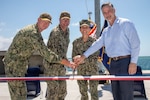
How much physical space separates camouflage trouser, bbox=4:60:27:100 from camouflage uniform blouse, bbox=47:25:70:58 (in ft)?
2.91

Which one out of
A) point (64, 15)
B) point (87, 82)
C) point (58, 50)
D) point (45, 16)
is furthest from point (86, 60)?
point (45, 16)

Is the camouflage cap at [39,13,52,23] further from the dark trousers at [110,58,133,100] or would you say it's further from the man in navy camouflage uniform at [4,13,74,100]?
the dark trousers at [110,58,133,100]

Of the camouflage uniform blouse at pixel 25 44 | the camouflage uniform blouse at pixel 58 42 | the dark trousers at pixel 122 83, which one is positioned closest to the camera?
the dark trousers at pixel 122 83

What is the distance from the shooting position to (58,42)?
4.17 meters

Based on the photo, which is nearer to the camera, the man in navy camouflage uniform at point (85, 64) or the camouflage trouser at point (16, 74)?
the camouflage trouser at point (16, 74)

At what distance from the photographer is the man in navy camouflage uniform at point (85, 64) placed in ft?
14.9

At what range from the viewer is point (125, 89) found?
3137 mm

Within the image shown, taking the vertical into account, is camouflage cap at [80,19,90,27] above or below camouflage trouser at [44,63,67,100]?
above

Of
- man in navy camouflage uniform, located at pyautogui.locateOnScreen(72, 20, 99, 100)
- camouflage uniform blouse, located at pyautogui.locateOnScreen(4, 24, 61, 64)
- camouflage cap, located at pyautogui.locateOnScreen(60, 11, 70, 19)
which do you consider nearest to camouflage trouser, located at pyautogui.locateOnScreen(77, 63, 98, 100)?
man in navy camouflage uniform, located at pyautogui.locateOnScreen(72, 20, 99, 100)

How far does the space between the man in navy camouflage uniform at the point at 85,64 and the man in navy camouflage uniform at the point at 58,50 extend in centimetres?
43

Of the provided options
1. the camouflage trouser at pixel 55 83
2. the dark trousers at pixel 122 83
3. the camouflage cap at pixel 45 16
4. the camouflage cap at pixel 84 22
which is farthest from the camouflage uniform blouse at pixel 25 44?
the camouflage cap at pixel 84 22

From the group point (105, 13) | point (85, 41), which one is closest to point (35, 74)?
point (85, 41)

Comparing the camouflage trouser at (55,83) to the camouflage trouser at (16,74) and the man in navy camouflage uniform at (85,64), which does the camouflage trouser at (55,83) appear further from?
the camouflage trouser at (16,74)

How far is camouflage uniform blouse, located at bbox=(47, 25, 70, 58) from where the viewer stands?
13.7ft
